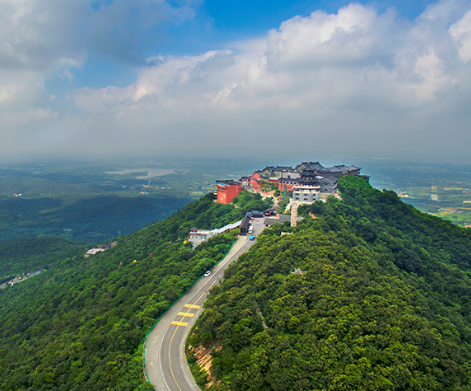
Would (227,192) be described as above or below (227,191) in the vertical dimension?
below

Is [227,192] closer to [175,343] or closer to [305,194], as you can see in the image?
[305,194]

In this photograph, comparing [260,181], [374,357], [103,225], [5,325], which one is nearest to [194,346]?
[374,357]

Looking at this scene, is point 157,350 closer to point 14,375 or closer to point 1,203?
point 14,375

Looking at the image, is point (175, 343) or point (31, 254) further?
point (31, 254)

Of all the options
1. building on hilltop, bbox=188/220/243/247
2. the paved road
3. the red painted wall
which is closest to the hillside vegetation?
the red painted wall

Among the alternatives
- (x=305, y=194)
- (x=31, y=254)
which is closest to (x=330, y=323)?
(x=305, y=194)

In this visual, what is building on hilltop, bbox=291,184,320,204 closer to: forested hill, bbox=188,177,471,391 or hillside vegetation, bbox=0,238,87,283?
forested hill, bbox=188,177,471,391

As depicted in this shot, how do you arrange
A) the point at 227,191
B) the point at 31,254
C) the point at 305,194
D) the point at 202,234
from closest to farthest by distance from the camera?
the point at 202,234, the point at 305,194, the point at 227,191, the point at 31,254
